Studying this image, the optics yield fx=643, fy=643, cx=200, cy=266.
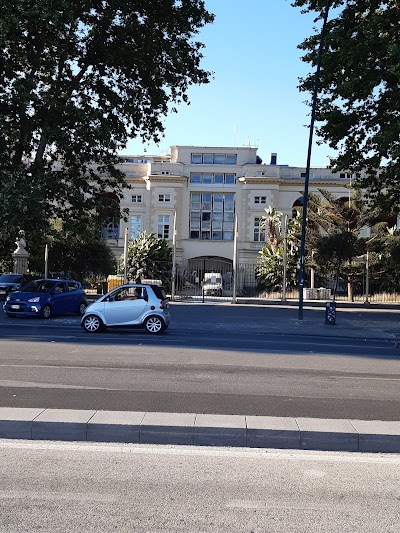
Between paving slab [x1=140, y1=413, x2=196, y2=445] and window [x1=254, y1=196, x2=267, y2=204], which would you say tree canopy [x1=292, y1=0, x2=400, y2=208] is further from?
window [x1=254, y1=196, x2=267, y2=204]

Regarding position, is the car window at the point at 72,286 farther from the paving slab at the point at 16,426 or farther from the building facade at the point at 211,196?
the building facade at the point at 211,196

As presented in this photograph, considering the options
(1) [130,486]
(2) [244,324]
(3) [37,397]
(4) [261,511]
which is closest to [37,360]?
(3) [37,397]

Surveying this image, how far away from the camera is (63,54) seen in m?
26.5

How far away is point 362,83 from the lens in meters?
22.9

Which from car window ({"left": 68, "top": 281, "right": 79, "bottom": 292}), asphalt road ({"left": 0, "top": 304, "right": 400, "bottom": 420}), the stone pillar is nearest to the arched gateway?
the stone pillar

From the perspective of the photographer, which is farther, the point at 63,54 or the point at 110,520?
the point at 63,54

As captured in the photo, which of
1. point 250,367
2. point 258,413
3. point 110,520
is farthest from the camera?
point 250,367

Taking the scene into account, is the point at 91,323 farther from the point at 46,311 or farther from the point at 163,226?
the point at 163,226

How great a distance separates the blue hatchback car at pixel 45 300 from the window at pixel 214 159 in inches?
1530

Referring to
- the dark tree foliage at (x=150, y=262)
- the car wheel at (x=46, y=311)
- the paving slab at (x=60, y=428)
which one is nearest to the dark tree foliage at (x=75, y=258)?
the dark tree foliage at (x=150, y=262)

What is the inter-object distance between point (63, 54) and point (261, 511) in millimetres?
24773

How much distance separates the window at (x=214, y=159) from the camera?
62500 millimetres

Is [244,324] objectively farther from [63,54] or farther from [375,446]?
[375,446]

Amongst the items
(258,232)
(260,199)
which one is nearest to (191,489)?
(258,232)
